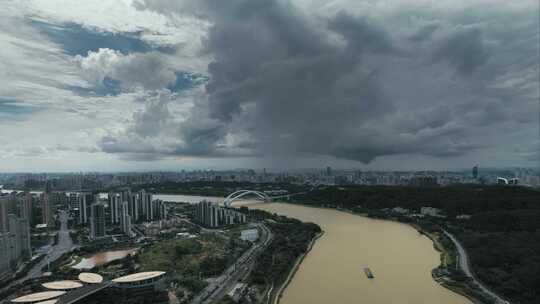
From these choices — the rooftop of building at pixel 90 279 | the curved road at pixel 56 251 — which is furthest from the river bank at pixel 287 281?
the curved road at pixel 56 251

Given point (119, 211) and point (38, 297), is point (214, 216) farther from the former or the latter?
point (38, 297)

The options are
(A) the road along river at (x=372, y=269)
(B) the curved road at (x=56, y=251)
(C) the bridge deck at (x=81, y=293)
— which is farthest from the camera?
(B) the curved road at (x=56, y=251)

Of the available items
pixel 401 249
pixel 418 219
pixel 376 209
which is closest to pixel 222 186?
pixel 376 209

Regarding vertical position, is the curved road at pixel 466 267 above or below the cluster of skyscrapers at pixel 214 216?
below

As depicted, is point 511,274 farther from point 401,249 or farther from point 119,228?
point 119,228

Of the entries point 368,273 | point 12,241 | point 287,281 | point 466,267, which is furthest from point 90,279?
point 466,267

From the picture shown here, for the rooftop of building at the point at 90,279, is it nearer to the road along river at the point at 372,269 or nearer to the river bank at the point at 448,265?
the road along river at the point at 372,269
